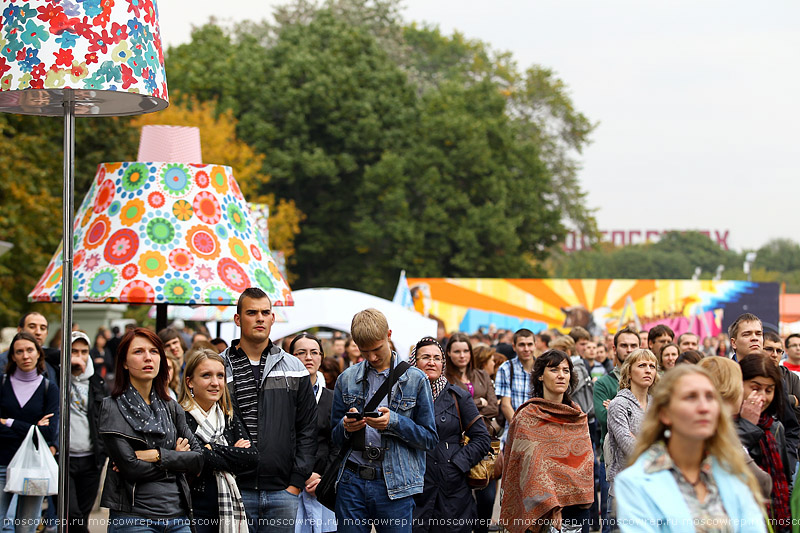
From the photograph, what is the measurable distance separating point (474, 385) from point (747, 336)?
268cm

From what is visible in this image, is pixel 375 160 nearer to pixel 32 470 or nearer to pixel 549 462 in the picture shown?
pixel 32 470

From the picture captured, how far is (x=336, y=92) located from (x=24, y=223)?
834 inches

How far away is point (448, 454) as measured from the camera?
8352mm

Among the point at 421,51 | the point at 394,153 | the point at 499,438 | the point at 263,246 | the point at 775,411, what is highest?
the point at 421,51

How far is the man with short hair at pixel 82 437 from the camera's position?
9.82 m

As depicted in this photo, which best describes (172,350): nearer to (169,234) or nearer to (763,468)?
(169,234)

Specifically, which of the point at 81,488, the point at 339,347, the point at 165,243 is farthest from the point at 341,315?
the point at 165,243

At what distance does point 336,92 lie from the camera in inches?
1813

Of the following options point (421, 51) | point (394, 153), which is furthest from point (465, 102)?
point (421, 51)

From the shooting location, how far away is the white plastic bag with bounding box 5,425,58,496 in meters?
8.84

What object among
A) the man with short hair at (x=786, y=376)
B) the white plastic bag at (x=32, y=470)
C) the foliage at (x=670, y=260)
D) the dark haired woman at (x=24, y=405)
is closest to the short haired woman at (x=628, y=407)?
the man with short hair at (x=786, y=376)

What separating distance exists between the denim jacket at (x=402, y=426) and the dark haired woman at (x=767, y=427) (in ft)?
6.13

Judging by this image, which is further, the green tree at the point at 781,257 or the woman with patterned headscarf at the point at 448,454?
the green tree at the point at 781,257

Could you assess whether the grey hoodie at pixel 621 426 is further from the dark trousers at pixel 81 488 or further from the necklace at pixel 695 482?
the dark trousers at pixel 81 488
